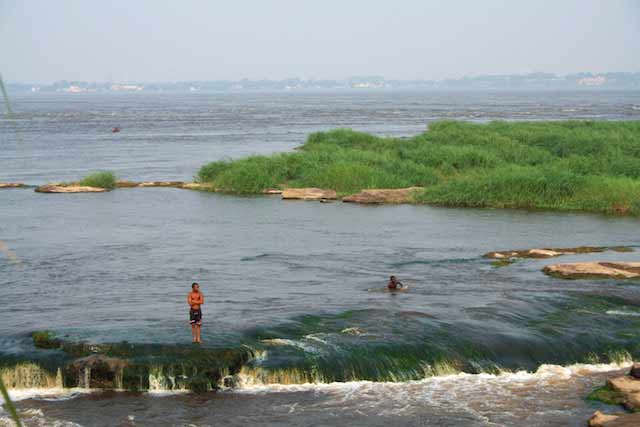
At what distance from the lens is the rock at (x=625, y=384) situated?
17.2m

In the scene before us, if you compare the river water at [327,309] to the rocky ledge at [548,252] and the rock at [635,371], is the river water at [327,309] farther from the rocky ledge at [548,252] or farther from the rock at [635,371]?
the rock at [635,371]

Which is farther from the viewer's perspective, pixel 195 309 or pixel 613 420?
pixel 195 309

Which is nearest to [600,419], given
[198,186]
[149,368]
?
[149,368]

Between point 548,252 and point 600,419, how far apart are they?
576 inches

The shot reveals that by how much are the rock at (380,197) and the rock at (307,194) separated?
3.04 ft

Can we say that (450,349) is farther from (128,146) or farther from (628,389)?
(128,146)

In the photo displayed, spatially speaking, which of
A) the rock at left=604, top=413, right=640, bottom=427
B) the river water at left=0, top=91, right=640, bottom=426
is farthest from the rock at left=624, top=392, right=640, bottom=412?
the rock at left=604, top=413, right=640, bottom=427

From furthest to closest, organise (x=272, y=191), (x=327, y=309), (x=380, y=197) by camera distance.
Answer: (x=272, y=191), (x=380, y=197), (x=327, y=309)

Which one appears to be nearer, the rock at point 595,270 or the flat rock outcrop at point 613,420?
the flat rock outcrop at point 613,420

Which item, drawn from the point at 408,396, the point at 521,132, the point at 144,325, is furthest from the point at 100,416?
the point at 521,132

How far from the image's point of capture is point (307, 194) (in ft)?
143

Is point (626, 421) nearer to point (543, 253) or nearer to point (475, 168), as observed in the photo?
point (543, 253)

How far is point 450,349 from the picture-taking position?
64.8ft

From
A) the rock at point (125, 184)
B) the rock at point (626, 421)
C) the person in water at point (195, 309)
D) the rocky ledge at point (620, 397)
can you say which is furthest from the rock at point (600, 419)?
the rock at point (125, 184)
